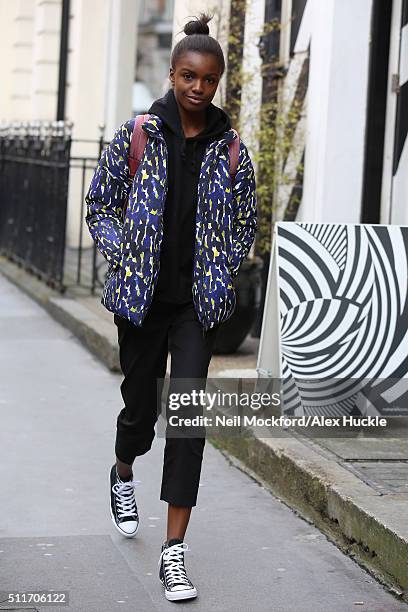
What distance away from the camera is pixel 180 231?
4.81 metres

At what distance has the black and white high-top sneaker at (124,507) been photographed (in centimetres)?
538

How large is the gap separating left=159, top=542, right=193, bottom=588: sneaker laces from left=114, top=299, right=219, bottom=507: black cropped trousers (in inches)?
6.0

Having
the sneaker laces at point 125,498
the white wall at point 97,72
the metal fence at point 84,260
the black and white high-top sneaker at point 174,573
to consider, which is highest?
the white wall at point 97,72

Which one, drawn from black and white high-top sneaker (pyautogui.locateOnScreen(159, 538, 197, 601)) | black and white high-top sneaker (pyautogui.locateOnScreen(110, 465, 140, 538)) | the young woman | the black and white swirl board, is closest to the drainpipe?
the black and white swirl board

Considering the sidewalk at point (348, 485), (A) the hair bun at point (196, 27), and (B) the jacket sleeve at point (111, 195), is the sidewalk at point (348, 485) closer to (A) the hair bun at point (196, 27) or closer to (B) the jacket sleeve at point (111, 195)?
(B) the jacket sleeve at point (111, 195)

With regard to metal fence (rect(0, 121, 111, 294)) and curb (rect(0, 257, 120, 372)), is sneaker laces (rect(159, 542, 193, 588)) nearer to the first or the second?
curb (rect(0, 257, 120, 372))

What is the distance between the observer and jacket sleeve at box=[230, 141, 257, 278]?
192 inches

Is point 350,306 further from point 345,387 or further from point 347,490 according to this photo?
point 347,490

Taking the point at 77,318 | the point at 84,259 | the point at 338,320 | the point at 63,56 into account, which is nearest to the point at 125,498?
the point at 338,320

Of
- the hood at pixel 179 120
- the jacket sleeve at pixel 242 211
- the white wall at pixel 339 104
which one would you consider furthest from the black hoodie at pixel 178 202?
the white wall at pixel 339 104

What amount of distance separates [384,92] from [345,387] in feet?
9.52

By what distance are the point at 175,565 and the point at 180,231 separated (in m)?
1.11

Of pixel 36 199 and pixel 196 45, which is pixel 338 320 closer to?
pixel 196 45

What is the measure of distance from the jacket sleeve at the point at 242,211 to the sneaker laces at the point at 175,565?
0.94m
